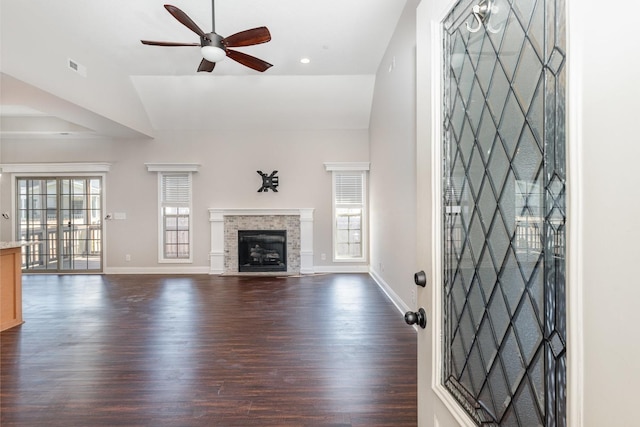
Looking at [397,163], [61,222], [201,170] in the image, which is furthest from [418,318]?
[61,222]

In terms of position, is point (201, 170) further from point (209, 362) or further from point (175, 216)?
point (209, 362)

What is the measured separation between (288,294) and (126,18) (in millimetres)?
4090

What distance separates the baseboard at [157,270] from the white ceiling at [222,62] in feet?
9.41

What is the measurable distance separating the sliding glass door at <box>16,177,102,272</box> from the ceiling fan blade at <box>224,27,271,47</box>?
205 inches

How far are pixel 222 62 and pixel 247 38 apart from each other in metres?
1.92

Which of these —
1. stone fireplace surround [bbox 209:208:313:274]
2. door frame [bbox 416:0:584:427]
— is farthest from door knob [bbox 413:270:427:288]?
stone fireplace surround [bbox 209:208:313:274]

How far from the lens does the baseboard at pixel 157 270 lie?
6.66m

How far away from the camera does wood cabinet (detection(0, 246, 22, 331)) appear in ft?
12.1

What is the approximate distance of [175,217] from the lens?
6.77 metres

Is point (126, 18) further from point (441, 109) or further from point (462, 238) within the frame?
point (462, 238)

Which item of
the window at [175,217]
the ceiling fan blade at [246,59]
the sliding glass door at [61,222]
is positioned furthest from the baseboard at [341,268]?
the sliding glass door at [61,222]

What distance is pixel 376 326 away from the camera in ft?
12.0

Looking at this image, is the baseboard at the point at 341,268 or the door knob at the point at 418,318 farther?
the baseboard at the point at 341,268

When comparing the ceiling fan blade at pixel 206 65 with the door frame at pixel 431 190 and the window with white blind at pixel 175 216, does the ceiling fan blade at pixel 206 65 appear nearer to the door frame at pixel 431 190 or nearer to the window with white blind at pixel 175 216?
the door frame at pixel 431 190
